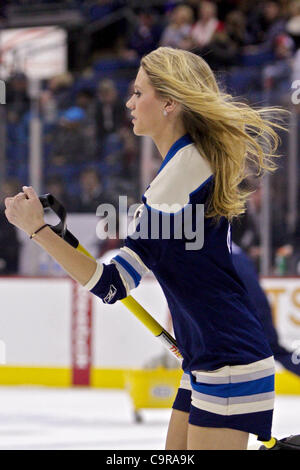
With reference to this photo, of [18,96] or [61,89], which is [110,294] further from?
[61,89]

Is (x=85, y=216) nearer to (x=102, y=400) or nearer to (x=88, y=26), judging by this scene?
(x=102, y=400)

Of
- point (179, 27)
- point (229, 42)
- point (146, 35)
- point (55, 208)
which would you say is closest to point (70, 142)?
point (229, 42)

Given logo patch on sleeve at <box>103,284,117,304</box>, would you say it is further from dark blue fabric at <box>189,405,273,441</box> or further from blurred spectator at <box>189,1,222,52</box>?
blurred spectator at <box>189,1,222,52</box>

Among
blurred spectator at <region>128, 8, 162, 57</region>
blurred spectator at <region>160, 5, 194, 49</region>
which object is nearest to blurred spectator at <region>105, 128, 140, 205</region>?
blurred spectator at <region>160, 5, 194, 49</region>

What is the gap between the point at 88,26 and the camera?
8.28 metres

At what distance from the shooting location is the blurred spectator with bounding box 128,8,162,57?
24.8 feet

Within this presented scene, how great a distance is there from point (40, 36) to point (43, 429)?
5.55 metres

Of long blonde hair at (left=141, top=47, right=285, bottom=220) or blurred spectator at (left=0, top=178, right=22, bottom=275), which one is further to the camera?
blurred spectator at (left=0, top=178, right=22, bottom=275)

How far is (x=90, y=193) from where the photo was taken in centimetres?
568

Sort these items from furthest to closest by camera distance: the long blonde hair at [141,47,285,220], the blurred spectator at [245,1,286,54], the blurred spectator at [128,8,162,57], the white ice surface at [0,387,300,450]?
the blurred spectator at [128,8,162,57] → the blurred spectator at [245,1,286,54] → the white ice surface at [0,387,300,450] → the long blonde hair at [141,47,285,220]

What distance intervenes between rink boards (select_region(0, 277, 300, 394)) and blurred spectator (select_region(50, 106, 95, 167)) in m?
0.91

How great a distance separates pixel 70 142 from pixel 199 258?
4434 mm

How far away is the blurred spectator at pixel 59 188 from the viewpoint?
18.5ft

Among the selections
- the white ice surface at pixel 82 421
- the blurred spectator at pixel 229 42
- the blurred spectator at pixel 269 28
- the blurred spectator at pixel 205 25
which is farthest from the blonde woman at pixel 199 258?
the blurred spectator at pixel 205 25
